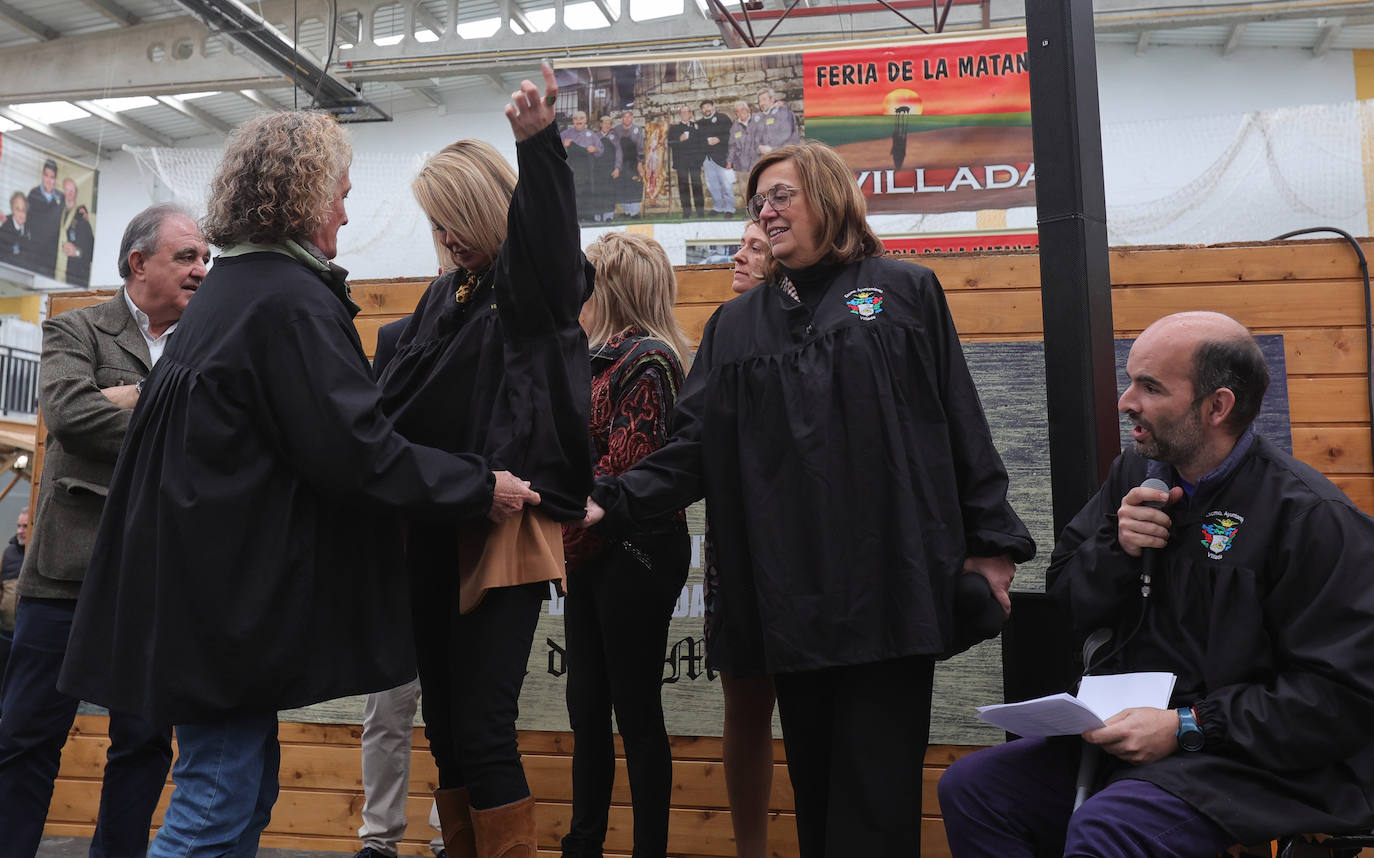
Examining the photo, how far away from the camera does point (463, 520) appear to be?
1.96 metres

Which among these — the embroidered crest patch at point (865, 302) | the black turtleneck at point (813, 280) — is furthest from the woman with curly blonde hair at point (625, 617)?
the embroidered crest patch at point (865, 302)

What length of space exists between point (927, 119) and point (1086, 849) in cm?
380

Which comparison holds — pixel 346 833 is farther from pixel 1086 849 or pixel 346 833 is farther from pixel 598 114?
pixel 598 114

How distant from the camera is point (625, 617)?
8.31ft

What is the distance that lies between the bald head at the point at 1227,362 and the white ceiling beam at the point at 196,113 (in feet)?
49.5

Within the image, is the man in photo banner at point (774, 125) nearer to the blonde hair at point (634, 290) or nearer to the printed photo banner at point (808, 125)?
the printed photo banner at point (808, 125)

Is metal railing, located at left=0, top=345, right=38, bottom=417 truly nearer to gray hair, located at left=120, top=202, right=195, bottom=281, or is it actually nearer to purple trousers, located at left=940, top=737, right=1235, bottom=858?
gray hair, located at left=120, top=202, right=195, bottom=281

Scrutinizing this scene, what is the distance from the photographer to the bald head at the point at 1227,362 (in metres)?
1.94

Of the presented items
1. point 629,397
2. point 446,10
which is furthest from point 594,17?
point 629,397

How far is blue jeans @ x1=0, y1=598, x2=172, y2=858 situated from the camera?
248 cm

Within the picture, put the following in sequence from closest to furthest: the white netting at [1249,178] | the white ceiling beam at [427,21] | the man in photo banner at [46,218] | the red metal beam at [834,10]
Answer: the white netting at [1249,178], the red metal beam at [834,10], the white ceiling beam at [427,21], the man in photo banner at [46,218]

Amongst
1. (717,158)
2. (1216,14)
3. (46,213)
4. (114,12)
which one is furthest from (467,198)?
(114,12)

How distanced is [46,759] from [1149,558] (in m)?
2.51

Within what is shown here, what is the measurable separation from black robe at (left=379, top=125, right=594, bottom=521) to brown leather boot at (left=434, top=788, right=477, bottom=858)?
23.5 inches
